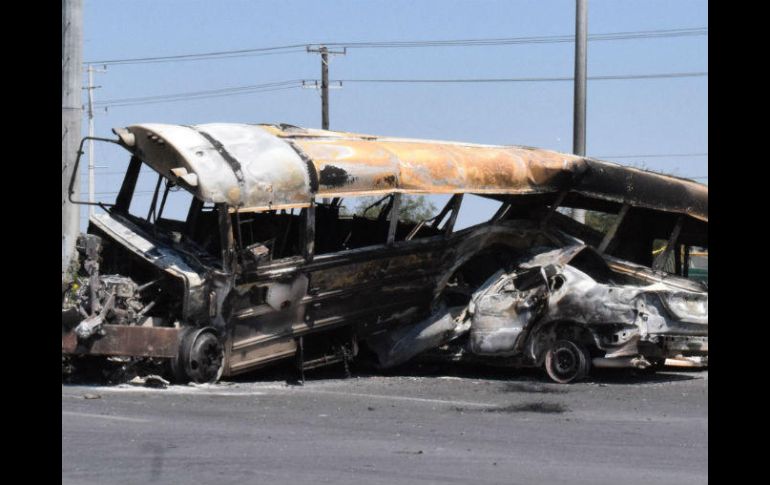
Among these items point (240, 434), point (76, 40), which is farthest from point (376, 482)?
point (76, 40)

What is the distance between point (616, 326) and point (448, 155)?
2.72m

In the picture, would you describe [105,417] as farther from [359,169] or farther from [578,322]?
[578,322]

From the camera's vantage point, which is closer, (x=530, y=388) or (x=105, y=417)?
(x=105, y=417)

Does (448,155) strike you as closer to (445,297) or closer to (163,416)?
(445,297)

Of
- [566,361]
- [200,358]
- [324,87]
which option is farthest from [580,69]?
[324,87]

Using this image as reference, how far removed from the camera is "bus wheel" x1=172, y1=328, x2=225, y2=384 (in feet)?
35.1

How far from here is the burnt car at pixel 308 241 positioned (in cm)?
1080

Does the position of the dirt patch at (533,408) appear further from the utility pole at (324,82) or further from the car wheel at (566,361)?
the utility pole at (324,82)

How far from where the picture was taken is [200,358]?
35.5 ft

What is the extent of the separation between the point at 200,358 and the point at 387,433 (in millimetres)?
2960

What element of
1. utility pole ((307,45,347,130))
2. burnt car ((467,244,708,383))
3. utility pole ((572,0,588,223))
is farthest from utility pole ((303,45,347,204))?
burnt car ((467,244,708,383))

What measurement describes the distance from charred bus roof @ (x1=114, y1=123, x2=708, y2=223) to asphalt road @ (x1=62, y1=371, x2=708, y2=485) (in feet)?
6.81

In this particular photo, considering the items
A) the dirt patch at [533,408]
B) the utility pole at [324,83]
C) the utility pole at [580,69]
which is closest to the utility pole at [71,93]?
the dirt patch at [533,408]

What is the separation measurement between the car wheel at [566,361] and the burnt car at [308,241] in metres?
1.20
